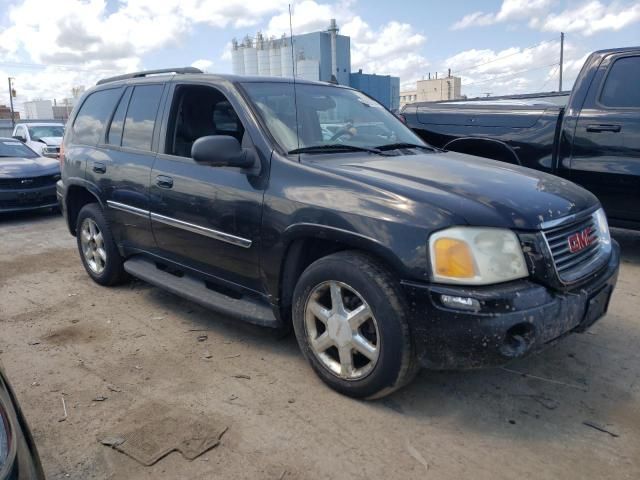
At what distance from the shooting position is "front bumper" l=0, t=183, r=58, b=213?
846 cm

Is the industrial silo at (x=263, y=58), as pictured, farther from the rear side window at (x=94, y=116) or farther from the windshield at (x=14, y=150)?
the windshield at (x=14, y=150)

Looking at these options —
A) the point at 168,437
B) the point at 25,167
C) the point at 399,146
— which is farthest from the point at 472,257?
the point at 25,167

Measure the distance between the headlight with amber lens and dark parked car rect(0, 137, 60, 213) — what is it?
7.97 meters

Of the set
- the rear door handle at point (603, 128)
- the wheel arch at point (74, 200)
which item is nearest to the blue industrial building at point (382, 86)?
the rear door handle at point (603, 128)

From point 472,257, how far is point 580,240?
2.65ft

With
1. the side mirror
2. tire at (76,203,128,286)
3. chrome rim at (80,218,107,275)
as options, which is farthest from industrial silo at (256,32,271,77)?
chrome rim at (80,218,107,275)

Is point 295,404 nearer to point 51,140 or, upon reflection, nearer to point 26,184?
point 26,184

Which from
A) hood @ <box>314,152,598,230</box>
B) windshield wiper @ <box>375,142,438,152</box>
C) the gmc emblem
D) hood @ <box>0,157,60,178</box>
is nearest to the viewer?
hood @ <box>314,152,598,230</box>

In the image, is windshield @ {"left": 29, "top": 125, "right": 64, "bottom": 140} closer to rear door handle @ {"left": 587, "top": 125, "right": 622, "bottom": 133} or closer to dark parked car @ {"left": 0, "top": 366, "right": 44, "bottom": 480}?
rear door handle @ {"left": 587, "top": 125, "right": 622, "bottom": 133}

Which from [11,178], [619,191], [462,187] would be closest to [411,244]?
[462,187]

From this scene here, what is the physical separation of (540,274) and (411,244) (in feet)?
2.08

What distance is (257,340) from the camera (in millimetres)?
3801

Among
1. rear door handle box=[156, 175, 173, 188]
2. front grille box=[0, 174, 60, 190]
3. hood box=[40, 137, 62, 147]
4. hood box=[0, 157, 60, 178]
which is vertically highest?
hood box=[40, 137, 62, 147]

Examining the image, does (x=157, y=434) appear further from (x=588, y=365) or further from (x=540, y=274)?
(x=588, y=365)
